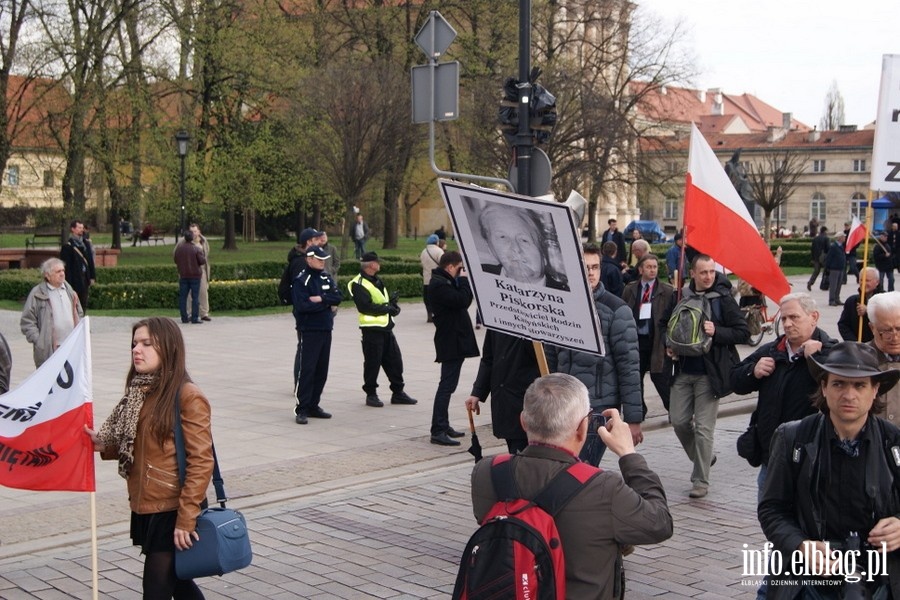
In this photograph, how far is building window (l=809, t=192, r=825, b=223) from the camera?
3644 inches

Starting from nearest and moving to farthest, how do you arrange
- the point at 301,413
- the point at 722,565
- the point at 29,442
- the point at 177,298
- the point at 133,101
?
1. the point at 29,442
2. the point at 722,565
3. the point at 301,413
4. the point at 177,298
5. the point at 133,101

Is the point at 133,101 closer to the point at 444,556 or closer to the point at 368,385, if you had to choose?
the point at 368,385

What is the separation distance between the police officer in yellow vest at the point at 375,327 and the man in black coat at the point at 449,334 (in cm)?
137

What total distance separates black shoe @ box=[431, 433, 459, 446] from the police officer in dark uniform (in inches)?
61.7

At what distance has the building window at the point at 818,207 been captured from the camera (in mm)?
92562

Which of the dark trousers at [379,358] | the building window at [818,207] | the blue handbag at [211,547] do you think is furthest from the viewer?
the building window at [818,207]

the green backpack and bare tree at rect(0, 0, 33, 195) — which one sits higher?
bare tree at rect(0, 0, 33, 195)

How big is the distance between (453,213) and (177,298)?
18514 mm

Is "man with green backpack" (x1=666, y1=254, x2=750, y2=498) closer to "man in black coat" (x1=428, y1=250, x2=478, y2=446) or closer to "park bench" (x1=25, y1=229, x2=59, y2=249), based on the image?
"man in black coat" (x1=428, y1=250, x2=478, y2=446)

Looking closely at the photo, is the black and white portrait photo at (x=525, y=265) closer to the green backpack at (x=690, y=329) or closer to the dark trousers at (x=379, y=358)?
the green backpack at (x=690, y=329)

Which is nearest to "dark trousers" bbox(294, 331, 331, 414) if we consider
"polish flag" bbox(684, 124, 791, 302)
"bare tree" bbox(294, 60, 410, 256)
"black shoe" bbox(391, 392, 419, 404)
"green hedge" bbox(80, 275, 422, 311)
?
"black shoe" bbox(391, 392, 419, 404)

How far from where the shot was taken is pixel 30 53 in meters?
30.5

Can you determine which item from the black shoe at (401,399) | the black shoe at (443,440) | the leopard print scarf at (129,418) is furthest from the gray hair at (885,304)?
the black shoe at (401,399)

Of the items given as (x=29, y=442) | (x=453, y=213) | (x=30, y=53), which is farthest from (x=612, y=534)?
(x=30, y=53)
